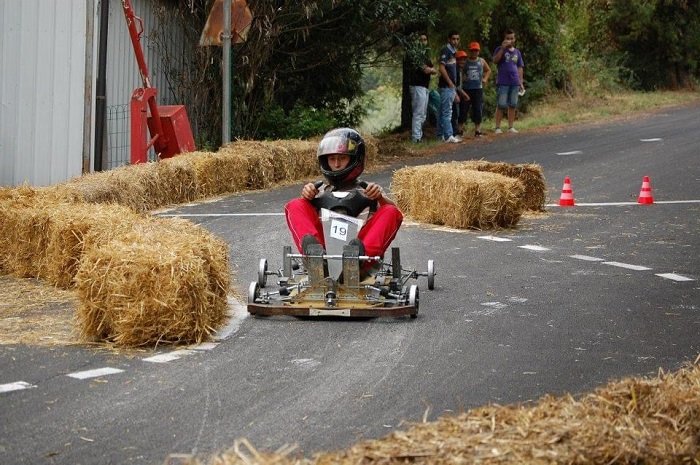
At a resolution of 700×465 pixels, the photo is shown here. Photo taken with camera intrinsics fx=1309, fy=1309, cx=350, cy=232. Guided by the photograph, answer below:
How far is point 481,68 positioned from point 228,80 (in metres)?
6.36

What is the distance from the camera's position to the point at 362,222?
1009 centimetres

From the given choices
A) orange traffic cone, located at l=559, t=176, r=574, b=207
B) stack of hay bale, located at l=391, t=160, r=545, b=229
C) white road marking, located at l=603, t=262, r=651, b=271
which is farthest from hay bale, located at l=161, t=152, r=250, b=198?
white road marking, located at l=603, t=262, r=651, b=271

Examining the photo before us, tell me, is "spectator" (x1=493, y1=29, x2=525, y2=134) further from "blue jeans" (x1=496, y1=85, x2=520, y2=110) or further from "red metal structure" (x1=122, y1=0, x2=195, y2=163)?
"red metal structure" (x1=122, y1=0, x2=195, y2=163)

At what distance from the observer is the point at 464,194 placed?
1484cm

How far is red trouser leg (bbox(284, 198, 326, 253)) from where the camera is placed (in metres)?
9.95

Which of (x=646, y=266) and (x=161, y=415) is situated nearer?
(x=161, y=415)

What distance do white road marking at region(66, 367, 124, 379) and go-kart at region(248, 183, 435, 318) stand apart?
6.24ft

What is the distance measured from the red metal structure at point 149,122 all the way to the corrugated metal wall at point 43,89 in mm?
934

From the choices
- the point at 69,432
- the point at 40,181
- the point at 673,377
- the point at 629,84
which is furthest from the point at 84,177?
the point at 629,84

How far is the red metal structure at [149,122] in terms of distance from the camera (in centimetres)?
1891

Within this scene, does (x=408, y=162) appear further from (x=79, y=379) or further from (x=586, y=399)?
(x=586, y=399)

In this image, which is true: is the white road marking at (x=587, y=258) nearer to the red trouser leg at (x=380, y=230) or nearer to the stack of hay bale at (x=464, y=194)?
the stack of hay bale at (x=464, y=194)

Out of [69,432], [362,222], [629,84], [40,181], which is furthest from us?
[629,84]

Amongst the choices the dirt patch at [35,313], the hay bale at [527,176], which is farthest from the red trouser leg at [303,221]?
the hay bale at [527,176]
